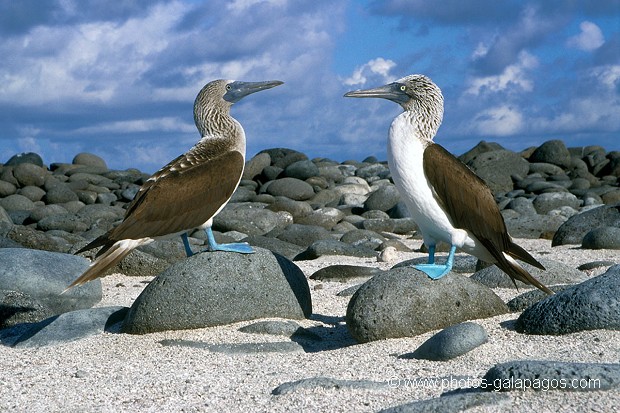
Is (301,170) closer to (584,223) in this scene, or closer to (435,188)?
(584,223)

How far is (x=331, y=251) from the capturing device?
12.9m

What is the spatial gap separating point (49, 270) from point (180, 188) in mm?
2564

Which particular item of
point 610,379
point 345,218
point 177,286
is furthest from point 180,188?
point 345,218

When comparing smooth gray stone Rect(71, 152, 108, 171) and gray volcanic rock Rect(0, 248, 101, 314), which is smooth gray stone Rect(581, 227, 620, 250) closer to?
gray volcanic rock Rect(0, 248, 101, 314)

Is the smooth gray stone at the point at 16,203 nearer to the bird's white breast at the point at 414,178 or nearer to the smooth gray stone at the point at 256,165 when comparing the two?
the smooth gray stone at the point at 256,165

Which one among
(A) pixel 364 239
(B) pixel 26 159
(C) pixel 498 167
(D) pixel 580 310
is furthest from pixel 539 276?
(B) pixel 26 159

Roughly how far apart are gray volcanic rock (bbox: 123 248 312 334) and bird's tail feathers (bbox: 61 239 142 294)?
23.1 inches

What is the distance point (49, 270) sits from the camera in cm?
933

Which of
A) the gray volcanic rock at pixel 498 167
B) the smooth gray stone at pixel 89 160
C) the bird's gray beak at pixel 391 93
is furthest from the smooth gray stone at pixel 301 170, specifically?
the bird's gray beak at pixel 391 93

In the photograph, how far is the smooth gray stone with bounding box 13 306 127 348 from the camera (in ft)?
26.5

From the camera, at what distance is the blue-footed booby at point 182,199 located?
24.2 feet

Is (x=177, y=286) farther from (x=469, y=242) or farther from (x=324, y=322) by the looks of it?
(x=469, y=242)

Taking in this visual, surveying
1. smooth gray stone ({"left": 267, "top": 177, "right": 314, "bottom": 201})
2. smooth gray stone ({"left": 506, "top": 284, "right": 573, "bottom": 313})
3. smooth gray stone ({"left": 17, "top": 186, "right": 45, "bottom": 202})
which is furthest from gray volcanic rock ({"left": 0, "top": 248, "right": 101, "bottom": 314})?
smooth gray stone ({"left": 17, "top": 186, "right": 45, "bottom": 202})

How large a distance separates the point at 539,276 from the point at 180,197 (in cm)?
408
